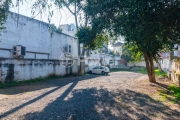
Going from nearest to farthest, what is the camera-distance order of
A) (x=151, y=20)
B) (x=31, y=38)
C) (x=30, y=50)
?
1. (x=151, y=20)
2. (x=30, y=50)
3. (x=31, y=38)

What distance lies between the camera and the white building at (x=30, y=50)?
42.9 ft

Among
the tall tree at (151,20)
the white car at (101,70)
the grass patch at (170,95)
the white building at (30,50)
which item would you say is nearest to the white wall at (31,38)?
the white building at (30,50)

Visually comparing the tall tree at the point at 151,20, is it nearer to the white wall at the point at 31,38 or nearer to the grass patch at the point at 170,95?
the grass patch at the point at 170,95

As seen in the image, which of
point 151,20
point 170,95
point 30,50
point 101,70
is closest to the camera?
point 151,20

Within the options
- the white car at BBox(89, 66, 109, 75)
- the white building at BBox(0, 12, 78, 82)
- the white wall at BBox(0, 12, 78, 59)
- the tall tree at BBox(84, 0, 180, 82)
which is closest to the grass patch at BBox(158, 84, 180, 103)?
the tall tree at BBox(84, 0, 180, 82)

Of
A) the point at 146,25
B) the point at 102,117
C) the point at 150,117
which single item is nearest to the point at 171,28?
the point at 146,25

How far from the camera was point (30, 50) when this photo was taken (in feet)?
53.4

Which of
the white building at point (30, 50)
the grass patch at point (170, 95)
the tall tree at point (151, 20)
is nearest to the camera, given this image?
the tall tree at point (151, 20)

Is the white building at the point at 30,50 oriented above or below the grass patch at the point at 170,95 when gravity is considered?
above

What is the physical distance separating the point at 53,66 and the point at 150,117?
14368 millimetres

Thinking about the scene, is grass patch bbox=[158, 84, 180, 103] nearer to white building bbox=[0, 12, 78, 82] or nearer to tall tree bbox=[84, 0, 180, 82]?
tall tree bbox=[84, 0, 180, 82]

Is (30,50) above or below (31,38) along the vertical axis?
below

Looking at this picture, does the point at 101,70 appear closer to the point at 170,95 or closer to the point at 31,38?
the point at 31,38

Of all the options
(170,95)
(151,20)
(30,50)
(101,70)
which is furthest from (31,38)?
(170,95)
